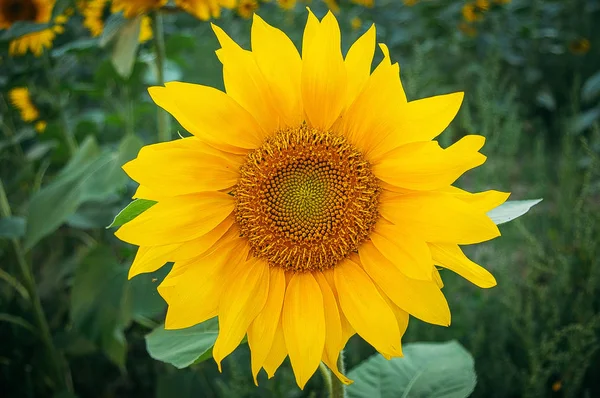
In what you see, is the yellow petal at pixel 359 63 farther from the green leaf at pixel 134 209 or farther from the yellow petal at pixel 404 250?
the green leaf at pixel 134 209

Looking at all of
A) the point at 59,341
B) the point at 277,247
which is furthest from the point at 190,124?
the point at 59,341

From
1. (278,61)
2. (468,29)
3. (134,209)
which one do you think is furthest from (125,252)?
(468,29)

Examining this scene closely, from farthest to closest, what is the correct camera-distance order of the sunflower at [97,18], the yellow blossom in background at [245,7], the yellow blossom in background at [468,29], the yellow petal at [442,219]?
the yellow blossom in background at [468,29]
the yellow blossom in background at [245,7]
the sunflower at [97,18]
the yellow petal at [442,219]

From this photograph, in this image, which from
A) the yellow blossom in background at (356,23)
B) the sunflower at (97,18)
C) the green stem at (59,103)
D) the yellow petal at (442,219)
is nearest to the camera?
the yellow petal at (442,219)

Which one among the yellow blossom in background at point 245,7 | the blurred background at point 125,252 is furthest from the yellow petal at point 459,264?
the yellow blossom in background at point 245,7

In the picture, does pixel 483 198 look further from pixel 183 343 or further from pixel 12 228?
pixel 12 228

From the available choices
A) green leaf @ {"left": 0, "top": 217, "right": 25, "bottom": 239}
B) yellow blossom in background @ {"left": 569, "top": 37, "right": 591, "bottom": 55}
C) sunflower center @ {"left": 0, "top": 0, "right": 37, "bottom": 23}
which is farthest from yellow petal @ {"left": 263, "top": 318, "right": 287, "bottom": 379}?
yellow blossom in background @ {"left": 569, "top": 37, "right": 591, "bottom": 55}

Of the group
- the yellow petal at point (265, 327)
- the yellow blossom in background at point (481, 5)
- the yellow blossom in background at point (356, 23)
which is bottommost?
the yellow blossom in background at point (356, 23)
